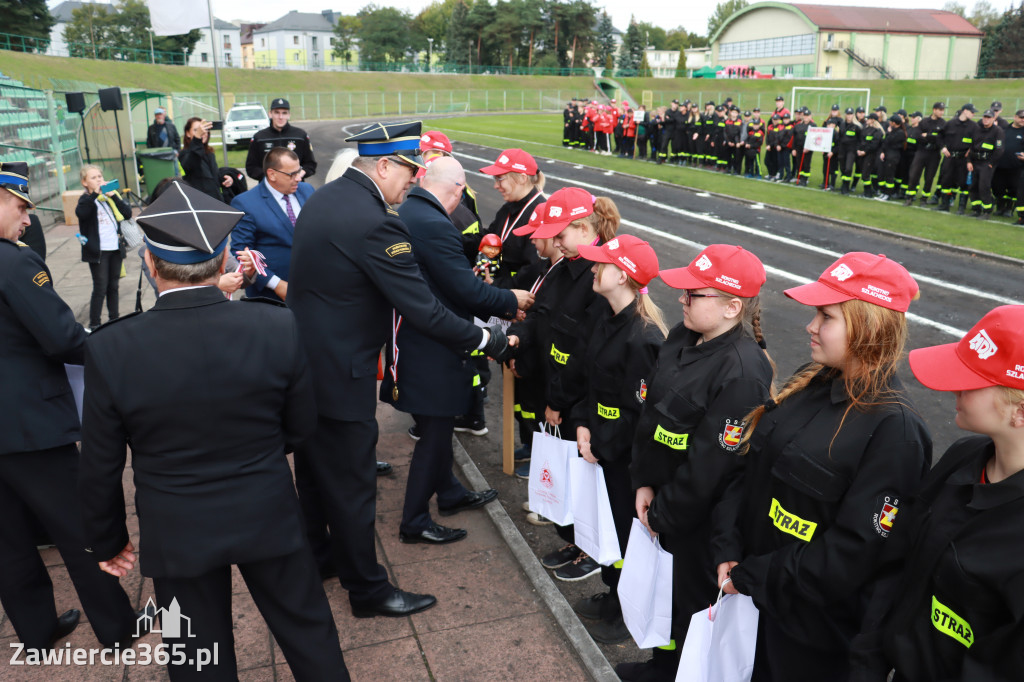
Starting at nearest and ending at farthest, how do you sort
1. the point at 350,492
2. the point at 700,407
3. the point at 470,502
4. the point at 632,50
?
the point at 700,407 → the point at 350,492 → the point at 470,502 → the point at 632,50

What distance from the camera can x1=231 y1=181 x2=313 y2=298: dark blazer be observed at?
568 centimetres

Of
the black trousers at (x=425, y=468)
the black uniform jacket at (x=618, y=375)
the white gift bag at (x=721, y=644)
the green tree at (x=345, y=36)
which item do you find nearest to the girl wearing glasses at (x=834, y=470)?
the white gift bag at (x=721, y=644)

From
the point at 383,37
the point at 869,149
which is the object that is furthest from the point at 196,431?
the point at 383,37

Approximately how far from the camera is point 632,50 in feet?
346

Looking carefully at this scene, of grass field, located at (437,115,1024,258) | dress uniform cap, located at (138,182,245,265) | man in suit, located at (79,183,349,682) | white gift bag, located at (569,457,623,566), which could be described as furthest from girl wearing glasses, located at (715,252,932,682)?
grass field, located at (437,115,1024,258)

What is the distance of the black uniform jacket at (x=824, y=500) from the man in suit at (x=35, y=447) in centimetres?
313

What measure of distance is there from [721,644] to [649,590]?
555 millimetres

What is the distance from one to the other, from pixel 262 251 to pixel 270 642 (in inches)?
124

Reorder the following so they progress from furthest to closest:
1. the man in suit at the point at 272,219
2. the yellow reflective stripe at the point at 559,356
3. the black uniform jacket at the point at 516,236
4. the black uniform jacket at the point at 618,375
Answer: the black uniform jacket at the point at 516,236 → the man in suit at the point at 272,219 → the yellow reflective stripe at the point at 559,356 → the black uniform jacket at the point at 618,375

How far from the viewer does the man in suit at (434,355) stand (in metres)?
4.48

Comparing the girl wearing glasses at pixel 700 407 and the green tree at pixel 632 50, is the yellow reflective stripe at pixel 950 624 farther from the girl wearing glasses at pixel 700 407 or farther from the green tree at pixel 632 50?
the green tree at pixel 632 50

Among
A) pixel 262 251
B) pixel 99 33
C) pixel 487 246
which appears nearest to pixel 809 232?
pixel 487 246

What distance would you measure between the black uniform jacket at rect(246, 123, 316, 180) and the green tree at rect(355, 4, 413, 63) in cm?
9226

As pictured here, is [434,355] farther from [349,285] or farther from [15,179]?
[15,179]
